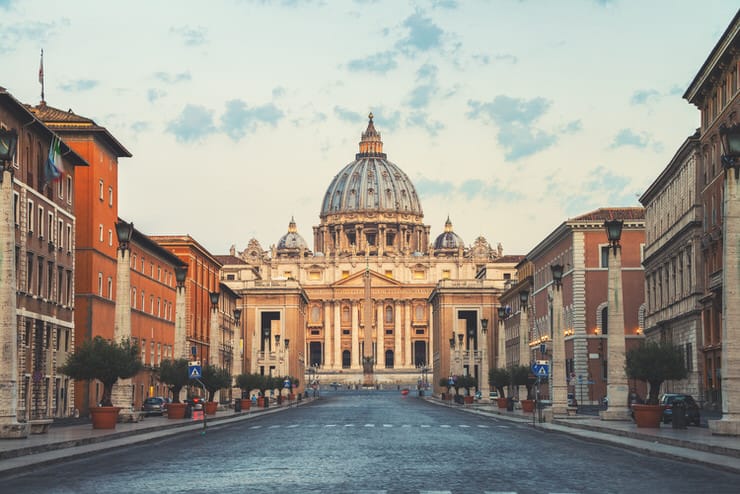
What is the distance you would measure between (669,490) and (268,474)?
7.92m

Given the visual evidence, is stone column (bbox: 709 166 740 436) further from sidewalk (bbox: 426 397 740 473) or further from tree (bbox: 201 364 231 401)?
tree (bbox: 201 364 231 401)

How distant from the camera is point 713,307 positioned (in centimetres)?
6159

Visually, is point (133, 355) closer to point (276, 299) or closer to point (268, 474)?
point (268, 474)

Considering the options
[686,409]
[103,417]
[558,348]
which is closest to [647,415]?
[686,409]

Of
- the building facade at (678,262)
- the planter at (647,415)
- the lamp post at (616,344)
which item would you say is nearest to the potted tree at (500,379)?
the building facade at (678,262)

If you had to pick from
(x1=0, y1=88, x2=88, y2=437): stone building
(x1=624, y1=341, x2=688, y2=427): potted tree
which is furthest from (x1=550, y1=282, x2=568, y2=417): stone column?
(x1=0, y1=88, x2=88, y2=437): stone building

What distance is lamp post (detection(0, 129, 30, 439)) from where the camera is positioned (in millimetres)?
33688

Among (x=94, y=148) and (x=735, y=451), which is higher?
(x=94, y=148)

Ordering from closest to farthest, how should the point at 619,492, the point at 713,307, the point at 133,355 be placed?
the point at 619,492 → the point at 133,355 → the point at 713,307

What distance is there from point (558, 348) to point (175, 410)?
60.5 ft

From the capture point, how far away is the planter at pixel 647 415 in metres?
41.8

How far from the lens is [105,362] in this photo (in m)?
47.6

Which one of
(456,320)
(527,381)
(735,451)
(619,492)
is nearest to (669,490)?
(619,492)

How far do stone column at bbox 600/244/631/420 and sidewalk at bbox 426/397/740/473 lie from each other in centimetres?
89
